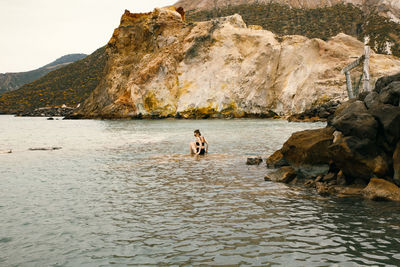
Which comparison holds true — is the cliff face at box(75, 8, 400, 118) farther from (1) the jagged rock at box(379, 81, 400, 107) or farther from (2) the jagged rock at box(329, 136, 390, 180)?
(2) the jagged rock at box(329, 136, 390, 180)

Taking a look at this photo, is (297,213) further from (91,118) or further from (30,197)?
(91,118)

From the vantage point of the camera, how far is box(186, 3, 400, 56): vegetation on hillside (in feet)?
357

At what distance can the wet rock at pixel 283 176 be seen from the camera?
1332 centimetres

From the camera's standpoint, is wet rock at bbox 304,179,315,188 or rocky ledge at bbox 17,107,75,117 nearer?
wet rock at bbox 304,179,315,188

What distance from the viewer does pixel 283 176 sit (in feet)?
43.9

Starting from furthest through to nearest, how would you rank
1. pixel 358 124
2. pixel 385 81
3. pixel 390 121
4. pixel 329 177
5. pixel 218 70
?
pixel 218 70
pixel 385 81
pixel 329 177
pixel 358 124
pixel 390 121

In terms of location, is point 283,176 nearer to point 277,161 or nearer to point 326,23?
point 277,161

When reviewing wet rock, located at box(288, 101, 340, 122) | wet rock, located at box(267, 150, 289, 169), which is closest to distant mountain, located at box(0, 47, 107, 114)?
wet rock, located at box(288, 101, 340, 122)

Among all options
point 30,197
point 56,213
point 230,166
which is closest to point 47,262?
point 56,213

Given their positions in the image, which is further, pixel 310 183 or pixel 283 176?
pixel 283 176

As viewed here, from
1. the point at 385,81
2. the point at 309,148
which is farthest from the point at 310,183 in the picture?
the point at 385,81

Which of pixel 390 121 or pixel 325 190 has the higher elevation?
pixel 390 121

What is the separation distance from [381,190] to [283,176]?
144 inches

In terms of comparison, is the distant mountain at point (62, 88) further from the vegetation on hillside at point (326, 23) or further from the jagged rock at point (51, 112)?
the vegetation on hillside at point (326, 23)
